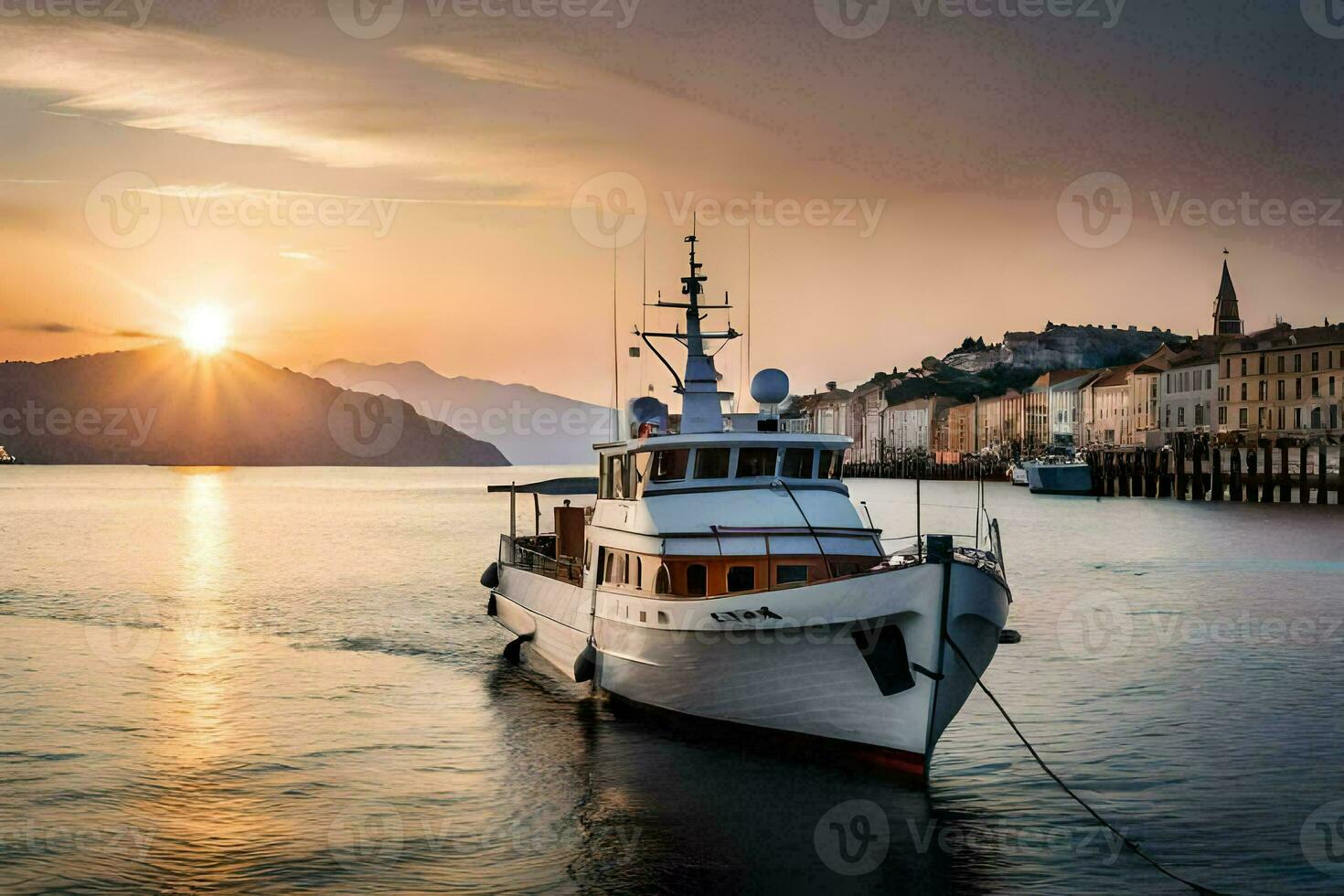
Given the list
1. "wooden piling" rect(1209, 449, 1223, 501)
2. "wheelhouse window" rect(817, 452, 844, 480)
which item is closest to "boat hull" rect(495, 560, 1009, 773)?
"wheelhouse window" rect(817, 452, 844, 480)

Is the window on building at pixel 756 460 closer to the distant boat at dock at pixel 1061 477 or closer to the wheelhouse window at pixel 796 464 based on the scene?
the wheelhouse window at pixel 796 464

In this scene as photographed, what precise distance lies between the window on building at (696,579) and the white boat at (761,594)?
0.03 meters

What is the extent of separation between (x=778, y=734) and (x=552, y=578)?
960 cm

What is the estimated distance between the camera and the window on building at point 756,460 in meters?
23.8

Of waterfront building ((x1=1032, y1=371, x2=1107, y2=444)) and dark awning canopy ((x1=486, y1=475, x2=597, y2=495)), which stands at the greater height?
waterfront building ((x1=1032, y1=371, x2=1107, y2=444))

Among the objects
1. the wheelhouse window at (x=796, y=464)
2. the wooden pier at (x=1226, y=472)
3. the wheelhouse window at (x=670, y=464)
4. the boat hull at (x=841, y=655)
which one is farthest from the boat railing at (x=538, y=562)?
the wooden pier at (x=1226, y=472)

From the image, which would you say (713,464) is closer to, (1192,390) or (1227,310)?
(1192,390)

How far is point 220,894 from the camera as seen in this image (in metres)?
16.2

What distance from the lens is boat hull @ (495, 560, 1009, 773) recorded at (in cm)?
A: 1856

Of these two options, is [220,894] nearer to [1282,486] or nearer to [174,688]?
[174,688]

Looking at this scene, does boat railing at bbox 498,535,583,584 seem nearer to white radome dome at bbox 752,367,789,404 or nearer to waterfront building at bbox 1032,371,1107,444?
white radome dome at bbox 752,367,789,404

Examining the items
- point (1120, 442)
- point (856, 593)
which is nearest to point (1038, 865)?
point (856, 593)

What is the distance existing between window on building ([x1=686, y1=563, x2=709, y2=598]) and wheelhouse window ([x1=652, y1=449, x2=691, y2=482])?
6.75ft

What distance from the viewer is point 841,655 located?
1933 cm
